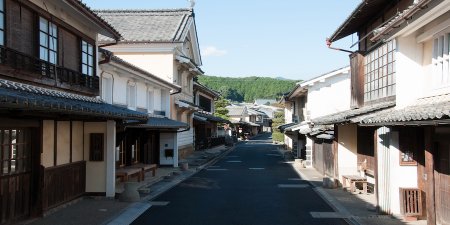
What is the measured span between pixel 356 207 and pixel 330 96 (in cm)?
1423

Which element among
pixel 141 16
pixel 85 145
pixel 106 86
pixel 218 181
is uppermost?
pixel 141 16

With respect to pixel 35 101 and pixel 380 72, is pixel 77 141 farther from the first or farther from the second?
pixel 380 72

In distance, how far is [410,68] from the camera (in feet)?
38.9

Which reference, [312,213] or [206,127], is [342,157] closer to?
[312,213]

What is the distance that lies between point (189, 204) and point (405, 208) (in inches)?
259

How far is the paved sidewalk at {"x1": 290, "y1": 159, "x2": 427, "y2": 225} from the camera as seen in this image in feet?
39.1

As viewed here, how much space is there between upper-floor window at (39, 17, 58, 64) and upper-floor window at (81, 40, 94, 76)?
80.2 inches

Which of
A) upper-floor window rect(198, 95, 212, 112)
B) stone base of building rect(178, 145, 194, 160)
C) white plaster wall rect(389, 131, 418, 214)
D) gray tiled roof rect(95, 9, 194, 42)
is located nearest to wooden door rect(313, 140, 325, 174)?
stone base of building rect(178, 145, 194, 160)

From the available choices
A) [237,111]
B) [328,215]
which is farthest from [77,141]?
[237,111]

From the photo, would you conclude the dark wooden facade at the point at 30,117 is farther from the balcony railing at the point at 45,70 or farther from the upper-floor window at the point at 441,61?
the upper-floor window at the point at 441,61

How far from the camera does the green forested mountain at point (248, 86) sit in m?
164

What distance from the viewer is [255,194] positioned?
1745 centimetres

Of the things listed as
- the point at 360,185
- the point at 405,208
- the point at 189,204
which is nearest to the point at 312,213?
the point at 405,208

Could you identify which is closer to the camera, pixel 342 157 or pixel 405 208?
pixel 405 208
